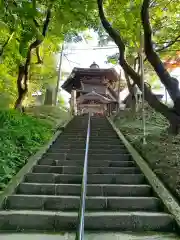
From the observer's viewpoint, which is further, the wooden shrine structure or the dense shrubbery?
the wooden shrine structure

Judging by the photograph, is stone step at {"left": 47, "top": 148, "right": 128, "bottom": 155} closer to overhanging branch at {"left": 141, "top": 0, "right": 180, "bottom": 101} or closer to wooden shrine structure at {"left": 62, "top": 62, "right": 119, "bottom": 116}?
overhanging branch at {"left": 141, "top": 0, "right": 180, "bottom": 101}

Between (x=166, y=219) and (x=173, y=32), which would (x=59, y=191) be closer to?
(x=166, y=219)

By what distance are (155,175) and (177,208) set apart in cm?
160

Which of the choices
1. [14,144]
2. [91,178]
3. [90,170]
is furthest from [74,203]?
[14,144]

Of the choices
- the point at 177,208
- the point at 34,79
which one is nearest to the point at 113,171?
the point at 177,208

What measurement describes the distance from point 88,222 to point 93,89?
25974 millimetres

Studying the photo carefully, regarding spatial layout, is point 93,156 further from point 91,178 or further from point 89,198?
point 89,198

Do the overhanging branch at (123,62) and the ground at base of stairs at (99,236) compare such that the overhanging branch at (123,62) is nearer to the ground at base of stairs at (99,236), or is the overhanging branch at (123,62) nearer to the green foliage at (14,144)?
the green foliage at (14,144)

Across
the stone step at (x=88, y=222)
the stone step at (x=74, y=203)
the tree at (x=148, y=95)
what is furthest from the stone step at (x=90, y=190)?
the tree at (x=148, y=95)

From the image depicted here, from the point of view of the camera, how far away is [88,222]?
14.4ft

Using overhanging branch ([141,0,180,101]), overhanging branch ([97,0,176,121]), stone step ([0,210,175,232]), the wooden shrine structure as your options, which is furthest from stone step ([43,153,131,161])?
the wooden shrine structure

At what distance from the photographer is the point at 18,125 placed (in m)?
10.3

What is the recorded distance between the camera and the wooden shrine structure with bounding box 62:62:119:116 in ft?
94.3

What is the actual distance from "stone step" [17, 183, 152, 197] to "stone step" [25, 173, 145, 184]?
56 centimetres
